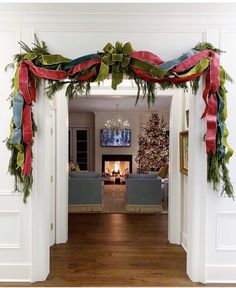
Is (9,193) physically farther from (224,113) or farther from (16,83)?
(224,113)

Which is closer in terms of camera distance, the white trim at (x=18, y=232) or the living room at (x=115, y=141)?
the white trim at (x=18, y=232)

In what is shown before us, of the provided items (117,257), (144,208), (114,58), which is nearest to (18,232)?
(117,257)

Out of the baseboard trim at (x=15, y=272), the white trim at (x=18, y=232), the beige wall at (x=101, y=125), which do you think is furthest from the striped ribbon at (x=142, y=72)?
the beige wall at (x=101, y=125)

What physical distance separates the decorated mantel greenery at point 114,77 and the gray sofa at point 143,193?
11.1 ft

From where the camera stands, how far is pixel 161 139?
10016 mm

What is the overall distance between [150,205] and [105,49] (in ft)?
14.5

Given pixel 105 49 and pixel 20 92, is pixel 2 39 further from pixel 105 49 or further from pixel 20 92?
pixel 105 49

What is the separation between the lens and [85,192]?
6.51 meters

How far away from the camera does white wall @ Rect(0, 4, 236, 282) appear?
307 cm

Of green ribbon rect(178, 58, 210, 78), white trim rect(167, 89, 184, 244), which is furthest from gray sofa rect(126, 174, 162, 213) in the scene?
green ribbon rect(178, 58, 210, 78)

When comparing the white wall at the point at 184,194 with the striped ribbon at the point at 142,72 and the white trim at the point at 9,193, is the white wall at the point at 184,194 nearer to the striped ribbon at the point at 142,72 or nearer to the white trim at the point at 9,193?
the striped ribbon at the point at 142,72

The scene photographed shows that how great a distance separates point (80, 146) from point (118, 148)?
1499 millimetres

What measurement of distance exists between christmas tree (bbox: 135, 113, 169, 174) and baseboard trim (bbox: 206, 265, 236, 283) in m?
6.97

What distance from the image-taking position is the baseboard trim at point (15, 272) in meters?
3.09
